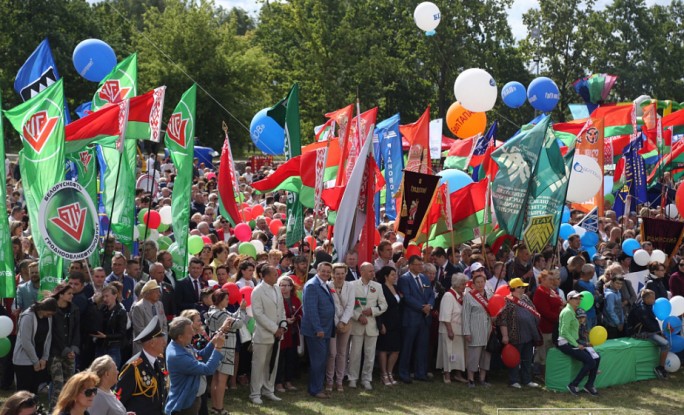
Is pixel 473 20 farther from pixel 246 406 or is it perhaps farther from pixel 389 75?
pixel 246 406

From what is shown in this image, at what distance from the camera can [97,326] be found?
414 inches

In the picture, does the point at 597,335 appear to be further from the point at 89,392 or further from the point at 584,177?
the point at 89,392

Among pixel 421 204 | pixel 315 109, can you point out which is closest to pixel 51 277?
pixel 421 204

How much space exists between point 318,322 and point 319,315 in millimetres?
98

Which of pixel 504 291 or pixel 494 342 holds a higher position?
pixel 504 291

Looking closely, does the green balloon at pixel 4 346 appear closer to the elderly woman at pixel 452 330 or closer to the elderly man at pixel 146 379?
the elderly man at pixel 146 379

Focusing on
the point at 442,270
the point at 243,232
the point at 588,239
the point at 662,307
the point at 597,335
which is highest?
the point at 588,239

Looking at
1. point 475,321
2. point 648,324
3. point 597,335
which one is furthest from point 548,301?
point 648,324

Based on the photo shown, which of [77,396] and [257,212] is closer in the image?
[77,396]

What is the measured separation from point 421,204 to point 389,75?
3414cm

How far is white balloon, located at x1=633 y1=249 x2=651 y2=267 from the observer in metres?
15.9

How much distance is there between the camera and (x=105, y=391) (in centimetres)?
697

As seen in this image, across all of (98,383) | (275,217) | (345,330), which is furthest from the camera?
(275,217)

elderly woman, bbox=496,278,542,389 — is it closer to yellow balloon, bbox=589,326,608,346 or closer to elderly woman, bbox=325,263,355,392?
yellow balloon, bbox=589,326,608,346
